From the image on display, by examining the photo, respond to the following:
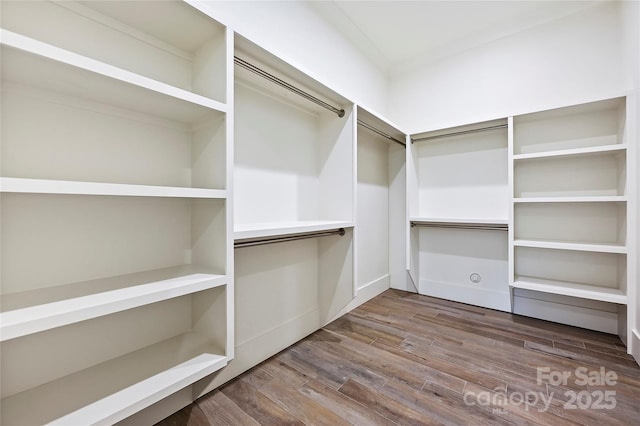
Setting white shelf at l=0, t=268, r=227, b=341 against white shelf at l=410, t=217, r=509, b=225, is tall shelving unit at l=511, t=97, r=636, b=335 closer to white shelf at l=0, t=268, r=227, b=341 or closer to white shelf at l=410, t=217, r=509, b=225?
white shelf at l=410, t=217, r=509, b=225

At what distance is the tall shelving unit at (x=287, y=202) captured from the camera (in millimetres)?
1635

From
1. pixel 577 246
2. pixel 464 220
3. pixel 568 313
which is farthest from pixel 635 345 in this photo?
pixel 464 220

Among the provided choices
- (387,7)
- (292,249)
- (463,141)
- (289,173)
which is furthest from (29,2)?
(463,141)

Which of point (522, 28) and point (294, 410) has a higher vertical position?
point (522, 28)

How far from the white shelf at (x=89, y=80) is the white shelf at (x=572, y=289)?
8.83 ft

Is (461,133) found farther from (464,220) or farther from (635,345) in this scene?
(635,345)

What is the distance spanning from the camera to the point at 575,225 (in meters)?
2.27

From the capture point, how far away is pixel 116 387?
94 centimetres

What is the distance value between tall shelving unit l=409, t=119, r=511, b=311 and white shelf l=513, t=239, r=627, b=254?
237 millimetres

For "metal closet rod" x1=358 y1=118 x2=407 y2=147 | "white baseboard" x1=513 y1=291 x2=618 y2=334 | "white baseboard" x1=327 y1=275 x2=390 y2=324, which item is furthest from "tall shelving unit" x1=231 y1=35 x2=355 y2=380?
"white baseboard" x1=513 y1=291 x2=618 y2=334

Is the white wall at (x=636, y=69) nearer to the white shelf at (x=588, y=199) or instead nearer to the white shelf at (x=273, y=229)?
the white shelf at (x=588, y=199)

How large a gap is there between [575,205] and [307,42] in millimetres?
2659

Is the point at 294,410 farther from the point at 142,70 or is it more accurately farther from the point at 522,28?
the point at 522,28

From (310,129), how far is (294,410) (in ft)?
6.12
